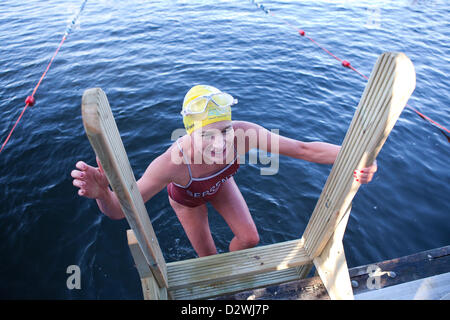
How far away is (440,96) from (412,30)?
530 centimetres

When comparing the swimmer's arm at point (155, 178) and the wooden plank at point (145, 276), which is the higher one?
the swimmer's arm at point (155, 178)

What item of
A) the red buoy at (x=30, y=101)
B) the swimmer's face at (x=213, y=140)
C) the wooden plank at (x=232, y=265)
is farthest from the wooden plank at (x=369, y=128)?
the red buoy at (x=30, y=101)

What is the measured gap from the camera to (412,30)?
10438 mm

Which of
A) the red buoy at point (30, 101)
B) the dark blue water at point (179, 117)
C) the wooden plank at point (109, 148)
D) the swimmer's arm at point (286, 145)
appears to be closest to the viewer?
the wooden plank at point (109, 148)

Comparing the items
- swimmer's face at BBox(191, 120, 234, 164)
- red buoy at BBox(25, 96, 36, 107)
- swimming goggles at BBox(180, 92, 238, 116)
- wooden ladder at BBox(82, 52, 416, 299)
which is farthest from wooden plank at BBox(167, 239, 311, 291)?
red buoy at BBox(25, 96, 36, 107)

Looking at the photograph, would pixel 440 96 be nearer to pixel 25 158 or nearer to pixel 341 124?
pixel 341 124

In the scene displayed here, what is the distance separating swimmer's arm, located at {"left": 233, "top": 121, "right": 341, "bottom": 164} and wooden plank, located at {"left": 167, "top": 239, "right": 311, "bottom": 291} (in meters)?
0.92

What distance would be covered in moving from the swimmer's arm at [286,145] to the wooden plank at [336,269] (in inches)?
26.2

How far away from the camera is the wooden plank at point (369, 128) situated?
1.34 metres

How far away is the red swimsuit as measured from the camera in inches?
112

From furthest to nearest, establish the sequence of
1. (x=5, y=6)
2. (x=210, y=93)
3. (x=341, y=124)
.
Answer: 1. (x=5, y=6)
2. (x=341, y=124)
3. (x=210, y=93)

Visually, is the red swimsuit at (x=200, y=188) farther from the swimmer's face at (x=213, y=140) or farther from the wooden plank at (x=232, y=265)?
the wooden plank at (x=232, y=265)
